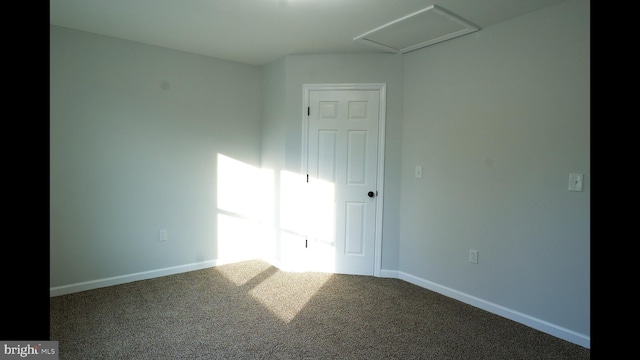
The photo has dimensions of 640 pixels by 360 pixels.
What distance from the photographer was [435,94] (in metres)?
3.34

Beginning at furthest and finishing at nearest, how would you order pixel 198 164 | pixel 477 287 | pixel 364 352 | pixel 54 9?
pixel 198 164, pixel 477 287, pixel 54 9, pixel 364 352

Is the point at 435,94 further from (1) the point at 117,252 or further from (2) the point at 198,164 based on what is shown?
(1) the point at 117,252

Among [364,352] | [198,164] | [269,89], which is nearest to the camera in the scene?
[364,352]

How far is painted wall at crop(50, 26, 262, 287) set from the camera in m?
3.10

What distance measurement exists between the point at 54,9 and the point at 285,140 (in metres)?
2.24

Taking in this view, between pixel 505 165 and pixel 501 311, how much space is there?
3.92ft

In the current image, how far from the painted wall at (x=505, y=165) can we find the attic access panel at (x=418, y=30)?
122 millimetres

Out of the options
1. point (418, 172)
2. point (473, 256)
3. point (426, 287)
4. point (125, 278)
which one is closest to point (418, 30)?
point (418, 172)

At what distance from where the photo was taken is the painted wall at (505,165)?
2.45m

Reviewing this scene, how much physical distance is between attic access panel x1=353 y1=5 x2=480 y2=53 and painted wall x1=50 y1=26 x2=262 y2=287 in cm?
171

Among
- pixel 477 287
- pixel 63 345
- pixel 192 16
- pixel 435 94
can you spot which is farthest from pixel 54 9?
pixel 477 287

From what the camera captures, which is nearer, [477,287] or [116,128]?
[477,287]
